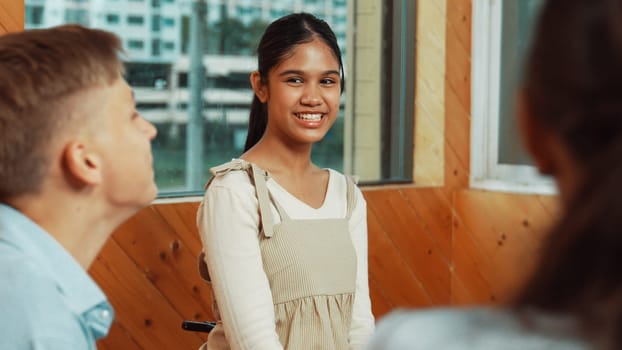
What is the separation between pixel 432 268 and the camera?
11.2 feet

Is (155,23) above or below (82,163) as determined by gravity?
above

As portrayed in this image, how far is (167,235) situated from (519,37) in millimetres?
1661

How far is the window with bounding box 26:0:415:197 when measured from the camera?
9.00ft

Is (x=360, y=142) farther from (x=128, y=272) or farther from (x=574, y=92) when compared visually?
(x=574, y=92)

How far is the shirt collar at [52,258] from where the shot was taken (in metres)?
1.07

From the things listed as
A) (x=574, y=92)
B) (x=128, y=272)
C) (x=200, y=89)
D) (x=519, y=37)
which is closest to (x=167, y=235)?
(x=128, y=272)

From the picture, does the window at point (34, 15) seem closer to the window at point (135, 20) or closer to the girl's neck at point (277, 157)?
the window at point (135, 20)

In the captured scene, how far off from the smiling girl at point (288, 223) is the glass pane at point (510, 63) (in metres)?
1.44

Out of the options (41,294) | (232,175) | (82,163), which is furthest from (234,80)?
(41,294)

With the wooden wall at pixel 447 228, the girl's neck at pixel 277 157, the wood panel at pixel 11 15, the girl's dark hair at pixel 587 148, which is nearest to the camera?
the girl's dark hair at pixel 587 148

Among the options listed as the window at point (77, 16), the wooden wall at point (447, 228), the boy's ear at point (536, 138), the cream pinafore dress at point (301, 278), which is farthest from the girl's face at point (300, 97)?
the boy's ear at point (536, 138)

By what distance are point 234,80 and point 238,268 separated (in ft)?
4.10

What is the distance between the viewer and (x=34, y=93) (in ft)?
3.61

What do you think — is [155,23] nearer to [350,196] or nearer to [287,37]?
[287,37]
